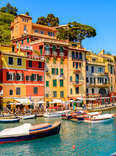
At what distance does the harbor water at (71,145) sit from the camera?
27609 mm

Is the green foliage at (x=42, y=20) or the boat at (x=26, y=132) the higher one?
the green foliage at (x=42, y=20)

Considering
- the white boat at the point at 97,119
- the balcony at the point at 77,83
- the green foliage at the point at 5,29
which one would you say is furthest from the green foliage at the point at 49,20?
the white boat at the point at 97,119

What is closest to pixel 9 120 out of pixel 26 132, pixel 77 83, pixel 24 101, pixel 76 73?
pixel 24 101

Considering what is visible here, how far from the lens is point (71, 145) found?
30.2m

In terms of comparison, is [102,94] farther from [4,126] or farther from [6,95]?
[4,126]

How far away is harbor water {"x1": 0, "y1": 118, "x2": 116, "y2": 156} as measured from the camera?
2761 centimetres

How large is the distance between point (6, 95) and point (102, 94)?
37.0 m

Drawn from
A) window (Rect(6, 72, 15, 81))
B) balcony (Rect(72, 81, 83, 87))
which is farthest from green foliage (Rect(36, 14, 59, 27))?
window (Rect(6, 72, 15, 81))

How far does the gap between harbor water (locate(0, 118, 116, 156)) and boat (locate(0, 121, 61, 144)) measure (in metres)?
0.65

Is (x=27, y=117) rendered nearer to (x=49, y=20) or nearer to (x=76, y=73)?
(x=76, y=73)

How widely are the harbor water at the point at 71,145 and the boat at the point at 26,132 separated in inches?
25.7

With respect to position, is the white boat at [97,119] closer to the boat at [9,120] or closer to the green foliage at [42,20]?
the boat at [9,120]

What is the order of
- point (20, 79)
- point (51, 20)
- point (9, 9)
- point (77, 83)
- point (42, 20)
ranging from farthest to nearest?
point (9, 9)
point (51, 20)
point (42, 20)
point (77, 83)
point (20, 79)

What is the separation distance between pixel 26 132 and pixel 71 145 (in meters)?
6.74
